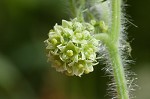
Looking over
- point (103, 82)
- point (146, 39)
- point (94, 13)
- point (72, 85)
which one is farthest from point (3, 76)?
point (94, 13)

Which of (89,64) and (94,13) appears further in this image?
(94,13)

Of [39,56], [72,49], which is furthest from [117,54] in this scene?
[39,56]

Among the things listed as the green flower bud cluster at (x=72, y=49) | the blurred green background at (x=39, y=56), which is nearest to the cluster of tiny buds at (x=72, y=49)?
the green flower bud cluster at (x=72, y=49)

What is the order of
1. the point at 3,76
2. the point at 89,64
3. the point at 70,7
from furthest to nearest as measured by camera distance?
the point at 3,76 < the point at 70,7 < the point at 89,64

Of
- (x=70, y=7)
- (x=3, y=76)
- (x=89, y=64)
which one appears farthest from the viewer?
(x=3, y=76)

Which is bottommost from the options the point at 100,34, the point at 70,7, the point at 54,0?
the point at 100,34

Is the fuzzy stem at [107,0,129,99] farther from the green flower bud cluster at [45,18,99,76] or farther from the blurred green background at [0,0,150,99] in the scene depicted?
the blurred green background at [0,0,150,99]

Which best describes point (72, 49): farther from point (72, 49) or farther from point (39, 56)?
point (39, 56)

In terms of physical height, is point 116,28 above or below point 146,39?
below

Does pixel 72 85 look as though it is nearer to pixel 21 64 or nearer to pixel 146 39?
pixel 21 64
